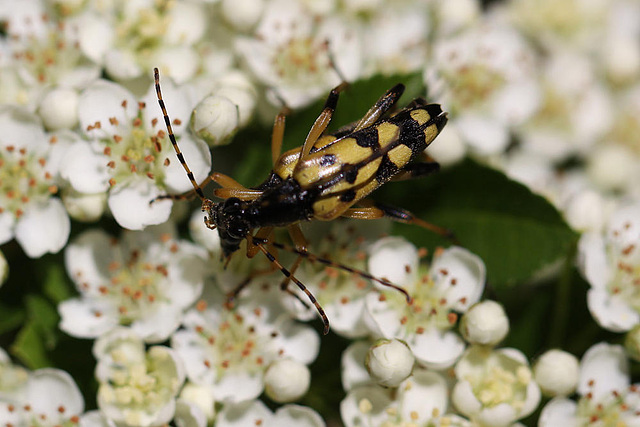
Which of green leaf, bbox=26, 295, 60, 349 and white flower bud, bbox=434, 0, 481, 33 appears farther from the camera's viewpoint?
white flower bud, bbox=434, 0, 481, 33

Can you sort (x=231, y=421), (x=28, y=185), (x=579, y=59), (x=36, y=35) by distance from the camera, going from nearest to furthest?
(x=231, y=421), (x=28, y=185), (x=36, y=35), (x=579, y=59)

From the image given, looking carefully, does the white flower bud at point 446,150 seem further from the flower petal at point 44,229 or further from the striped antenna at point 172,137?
the flower petal at point 44,229

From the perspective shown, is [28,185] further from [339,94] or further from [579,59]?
[579,59]

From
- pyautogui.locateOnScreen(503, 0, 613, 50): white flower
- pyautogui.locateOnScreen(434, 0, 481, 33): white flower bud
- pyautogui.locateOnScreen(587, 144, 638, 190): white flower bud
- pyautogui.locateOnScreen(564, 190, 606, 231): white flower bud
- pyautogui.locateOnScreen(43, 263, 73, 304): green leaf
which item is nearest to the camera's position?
pyautogui.locateOnScreen(43, 263, 73, 304): green leaf

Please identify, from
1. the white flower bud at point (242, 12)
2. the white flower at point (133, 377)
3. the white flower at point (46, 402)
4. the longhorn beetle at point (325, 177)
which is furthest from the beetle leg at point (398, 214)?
the white flower at point (46, 402)

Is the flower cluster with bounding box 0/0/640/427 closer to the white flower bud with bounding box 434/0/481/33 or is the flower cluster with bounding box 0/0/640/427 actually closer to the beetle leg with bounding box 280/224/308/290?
the beetle leg with bounding box 280/224/308/290

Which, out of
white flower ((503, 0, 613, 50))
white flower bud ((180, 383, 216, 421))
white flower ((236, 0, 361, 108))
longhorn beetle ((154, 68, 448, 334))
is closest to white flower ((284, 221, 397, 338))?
longhorn beetle ((154, 68, 448, 334))

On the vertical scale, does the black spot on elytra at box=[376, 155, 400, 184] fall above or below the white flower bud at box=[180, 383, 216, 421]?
above

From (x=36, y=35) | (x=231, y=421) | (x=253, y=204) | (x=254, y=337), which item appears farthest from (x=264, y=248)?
(x=36, y=35)
